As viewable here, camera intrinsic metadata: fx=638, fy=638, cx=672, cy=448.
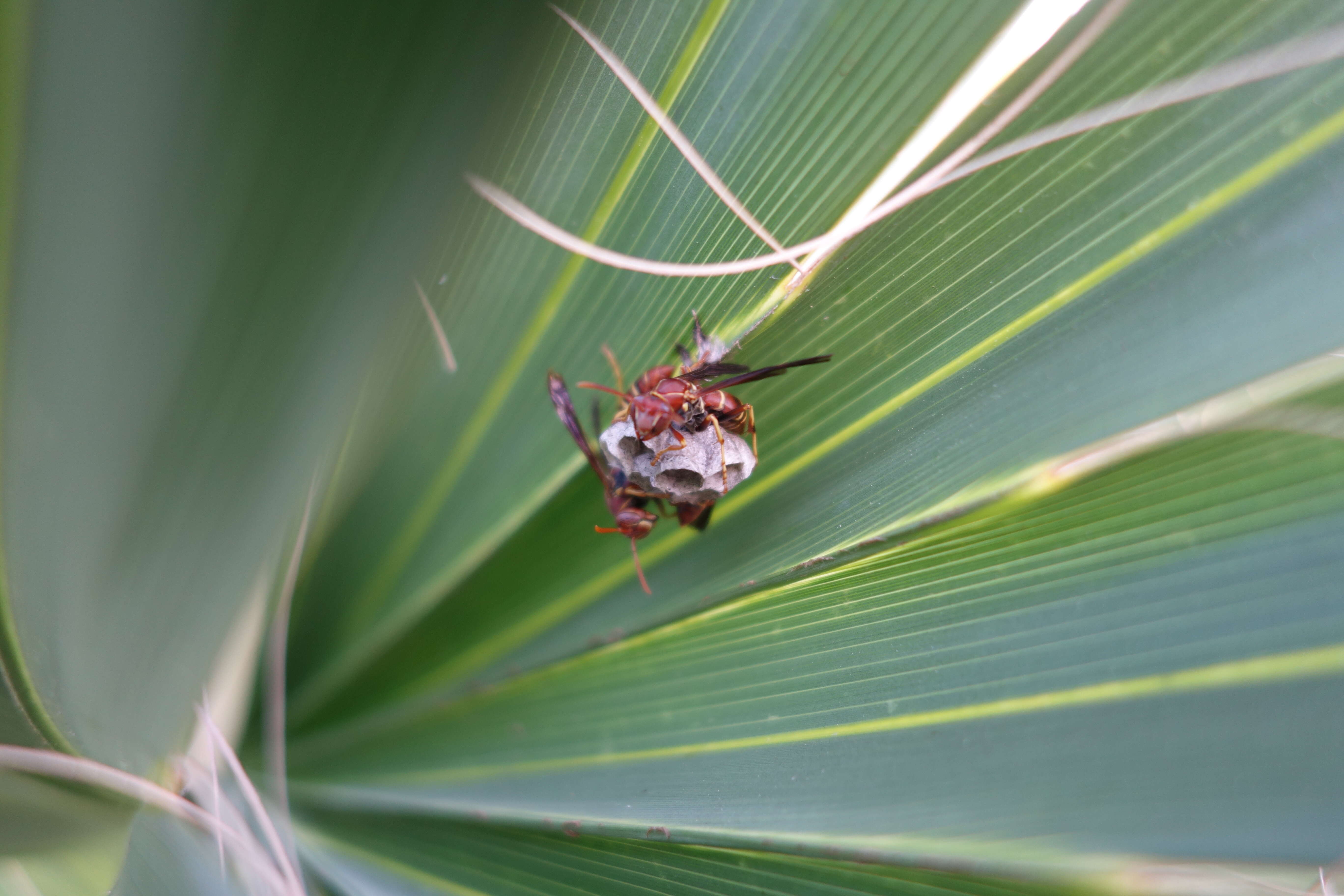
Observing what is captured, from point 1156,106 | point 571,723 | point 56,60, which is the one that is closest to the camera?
point 56,60

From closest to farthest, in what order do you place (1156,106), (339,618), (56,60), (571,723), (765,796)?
(56,60) < (1156,106) < (765,796) < (571,723) < (339,618)

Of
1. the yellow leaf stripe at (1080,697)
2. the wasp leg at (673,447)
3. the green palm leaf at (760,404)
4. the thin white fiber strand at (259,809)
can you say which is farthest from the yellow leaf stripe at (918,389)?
the thin white fiber strand at (259,809)

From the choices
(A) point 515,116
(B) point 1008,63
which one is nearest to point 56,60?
(A) point 515,116

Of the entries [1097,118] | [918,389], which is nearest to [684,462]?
[918,389]

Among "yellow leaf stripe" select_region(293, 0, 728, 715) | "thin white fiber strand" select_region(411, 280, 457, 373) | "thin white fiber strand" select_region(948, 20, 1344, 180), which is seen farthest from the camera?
"thin white fiber strand" select_region(411, 280, 457, 373)

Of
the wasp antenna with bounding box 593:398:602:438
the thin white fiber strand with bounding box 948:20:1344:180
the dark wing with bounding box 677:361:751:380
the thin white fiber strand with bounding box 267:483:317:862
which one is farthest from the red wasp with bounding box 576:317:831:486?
the thin white fiber strand with bounding box 267:483:317:862

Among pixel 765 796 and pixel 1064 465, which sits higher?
pixel 1064 465

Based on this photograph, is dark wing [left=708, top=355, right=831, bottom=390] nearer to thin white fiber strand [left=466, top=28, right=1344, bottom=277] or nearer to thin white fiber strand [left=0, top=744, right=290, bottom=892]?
thin white fiber strand [left=466, top=28, right=1344, bottom=277]

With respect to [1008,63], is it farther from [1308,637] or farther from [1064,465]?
[1308,637]
